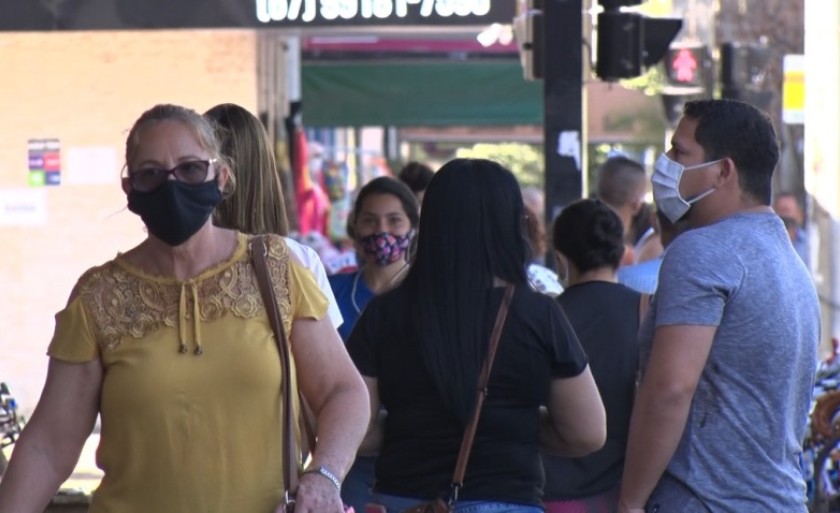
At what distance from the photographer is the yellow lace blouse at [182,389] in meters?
3.48

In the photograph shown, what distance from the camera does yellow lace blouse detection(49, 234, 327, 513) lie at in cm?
348

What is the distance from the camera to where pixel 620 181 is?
9320 mm

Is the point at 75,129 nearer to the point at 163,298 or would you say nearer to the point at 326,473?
the point at 163,298

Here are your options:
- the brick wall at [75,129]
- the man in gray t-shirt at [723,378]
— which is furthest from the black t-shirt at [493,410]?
the brick wall at [75,129]

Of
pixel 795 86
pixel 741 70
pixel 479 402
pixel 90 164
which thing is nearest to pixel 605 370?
pixel 479 402

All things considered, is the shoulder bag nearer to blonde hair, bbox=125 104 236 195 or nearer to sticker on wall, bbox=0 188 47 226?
blonde hair, bbox=125 104 236 195

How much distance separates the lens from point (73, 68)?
12297 millimetres

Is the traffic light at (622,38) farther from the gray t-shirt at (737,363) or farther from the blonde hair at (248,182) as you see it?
the gray t-shirt at (737,363)

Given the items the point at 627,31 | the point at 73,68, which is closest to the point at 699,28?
the point at 73,68

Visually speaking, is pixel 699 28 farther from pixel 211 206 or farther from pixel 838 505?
pixel 211 206

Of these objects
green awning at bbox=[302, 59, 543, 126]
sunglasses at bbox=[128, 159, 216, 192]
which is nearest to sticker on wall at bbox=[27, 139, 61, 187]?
green awning at bbox=[302, 59, 543, 126]

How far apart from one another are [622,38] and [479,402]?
560cm

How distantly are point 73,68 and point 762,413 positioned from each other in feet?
30.2

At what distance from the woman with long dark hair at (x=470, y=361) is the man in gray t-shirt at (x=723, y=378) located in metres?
0.23
